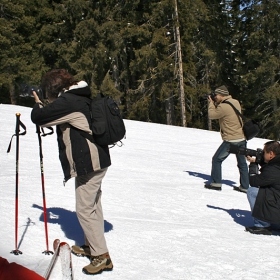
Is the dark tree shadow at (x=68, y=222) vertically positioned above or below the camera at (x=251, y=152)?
below

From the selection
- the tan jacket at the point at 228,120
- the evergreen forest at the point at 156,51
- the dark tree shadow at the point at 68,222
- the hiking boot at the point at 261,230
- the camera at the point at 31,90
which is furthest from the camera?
the evergreen forest at the point at 156,51

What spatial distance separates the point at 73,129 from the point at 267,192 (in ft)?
8.27

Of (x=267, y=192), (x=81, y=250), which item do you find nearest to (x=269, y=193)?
(x=267, y=192)

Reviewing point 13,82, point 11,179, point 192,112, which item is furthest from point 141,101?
point 11,179

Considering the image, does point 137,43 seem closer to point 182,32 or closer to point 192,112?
point 182,32

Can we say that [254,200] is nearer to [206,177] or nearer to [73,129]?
[73,129]

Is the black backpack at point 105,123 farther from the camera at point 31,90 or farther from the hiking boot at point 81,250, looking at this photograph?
the hiking boot at point 81,250

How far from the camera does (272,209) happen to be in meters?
4.89

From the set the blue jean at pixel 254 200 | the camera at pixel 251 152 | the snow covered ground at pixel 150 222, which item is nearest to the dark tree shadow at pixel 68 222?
the snow covered ground at pixel 150 222

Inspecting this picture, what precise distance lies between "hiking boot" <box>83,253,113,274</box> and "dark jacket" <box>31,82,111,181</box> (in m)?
0.75

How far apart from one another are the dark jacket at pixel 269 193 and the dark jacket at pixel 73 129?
2169 mm

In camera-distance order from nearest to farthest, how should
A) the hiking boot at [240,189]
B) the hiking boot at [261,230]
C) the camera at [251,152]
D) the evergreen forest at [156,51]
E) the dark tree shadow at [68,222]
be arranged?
the dark tree shadow at [68,222], the hiking boot at [261,230], the camera at [251,152], the hiking boot at [240,189], the evergreen forest at [156,51]

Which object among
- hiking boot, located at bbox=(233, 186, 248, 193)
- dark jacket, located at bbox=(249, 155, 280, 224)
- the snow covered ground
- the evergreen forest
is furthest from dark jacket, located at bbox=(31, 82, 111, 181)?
Result: the evergreen forest

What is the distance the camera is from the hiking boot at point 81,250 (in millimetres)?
3999
